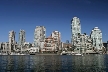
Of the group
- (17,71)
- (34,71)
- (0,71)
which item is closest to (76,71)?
(34,71)

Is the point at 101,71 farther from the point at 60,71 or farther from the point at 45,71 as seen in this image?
the point at 45,71

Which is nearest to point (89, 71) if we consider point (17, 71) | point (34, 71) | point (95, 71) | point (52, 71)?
point (95, 71)

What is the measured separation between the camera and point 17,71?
85.8m

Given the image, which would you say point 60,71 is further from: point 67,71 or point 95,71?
point 95,71

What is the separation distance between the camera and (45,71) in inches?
3403

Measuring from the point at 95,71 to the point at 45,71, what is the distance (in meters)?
20.3

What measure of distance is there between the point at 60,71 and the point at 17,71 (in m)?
17.4

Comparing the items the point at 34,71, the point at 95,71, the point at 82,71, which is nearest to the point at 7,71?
the point at 34,71

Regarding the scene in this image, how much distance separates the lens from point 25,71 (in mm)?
87062

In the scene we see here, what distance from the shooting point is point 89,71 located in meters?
86.6

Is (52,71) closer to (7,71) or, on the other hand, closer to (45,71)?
(45,71)

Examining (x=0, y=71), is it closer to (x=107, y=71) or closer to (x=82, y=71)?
(x=82, y=71)

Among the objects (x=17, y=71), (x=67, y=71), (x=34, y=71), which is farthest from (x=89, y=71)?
(x=17, y=71)

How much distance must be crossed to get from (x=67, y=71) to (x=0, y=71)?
27.4m
